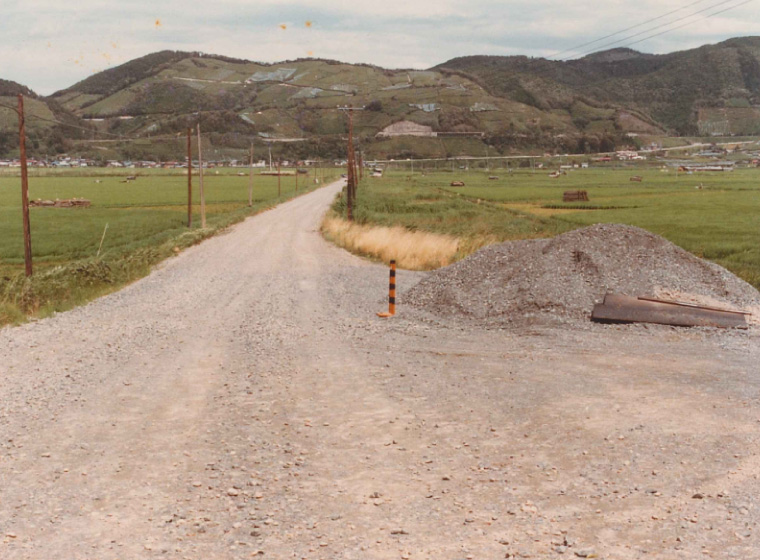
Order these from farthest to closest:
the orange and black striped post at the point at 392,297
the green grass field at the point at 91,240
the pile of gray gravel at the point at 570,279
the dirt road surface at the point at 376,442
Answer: the green grass field at the point at 91,240 → the orange and black striped post at the point at 392,297 → the pile of gray gravel at the point at 570,279 → the dirt road surface at the point at 376,442

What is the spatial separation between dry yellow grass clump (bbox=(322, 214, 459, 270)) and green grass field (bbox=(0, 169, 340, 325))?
8293 mm

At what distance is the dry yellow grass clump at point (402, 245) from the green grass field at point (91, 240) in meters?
8.29

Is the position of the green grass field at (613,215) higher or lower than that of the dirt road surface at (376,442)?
higher

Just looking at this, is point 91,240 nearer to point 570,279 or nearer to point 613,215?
point 570,279

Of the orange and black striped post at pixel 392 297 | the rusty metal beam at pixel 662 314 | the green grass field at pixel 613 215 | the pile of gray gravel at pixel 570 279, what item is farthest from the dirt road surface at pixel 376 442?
the green grass field at pixel 613 215

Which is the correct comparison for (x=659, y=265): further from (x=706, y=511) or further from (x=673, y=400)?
(x=706, y=511)

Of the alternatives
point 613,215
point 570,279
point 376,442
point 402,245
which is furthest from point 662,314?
point 613,215

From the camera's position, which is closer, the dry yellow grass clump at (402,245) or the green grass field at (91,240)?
the green grass field at (91,240)

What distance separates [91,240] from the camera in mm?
42625

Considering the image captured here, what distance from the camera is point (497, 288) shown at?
717 inches

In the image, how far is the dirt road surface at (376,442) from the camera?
6488 mm

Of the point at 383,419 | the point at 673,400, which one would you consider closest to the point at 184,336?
the point at 383,419

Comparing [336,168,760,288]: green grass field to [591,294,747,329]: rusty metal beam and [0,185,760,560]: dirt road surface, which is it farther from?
[0,185,760,560]: dirt road surface

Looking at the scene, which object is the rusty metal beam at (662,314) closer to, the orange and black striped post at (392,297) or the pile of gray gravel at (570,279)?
the pile of gray gravel at (570,279)
